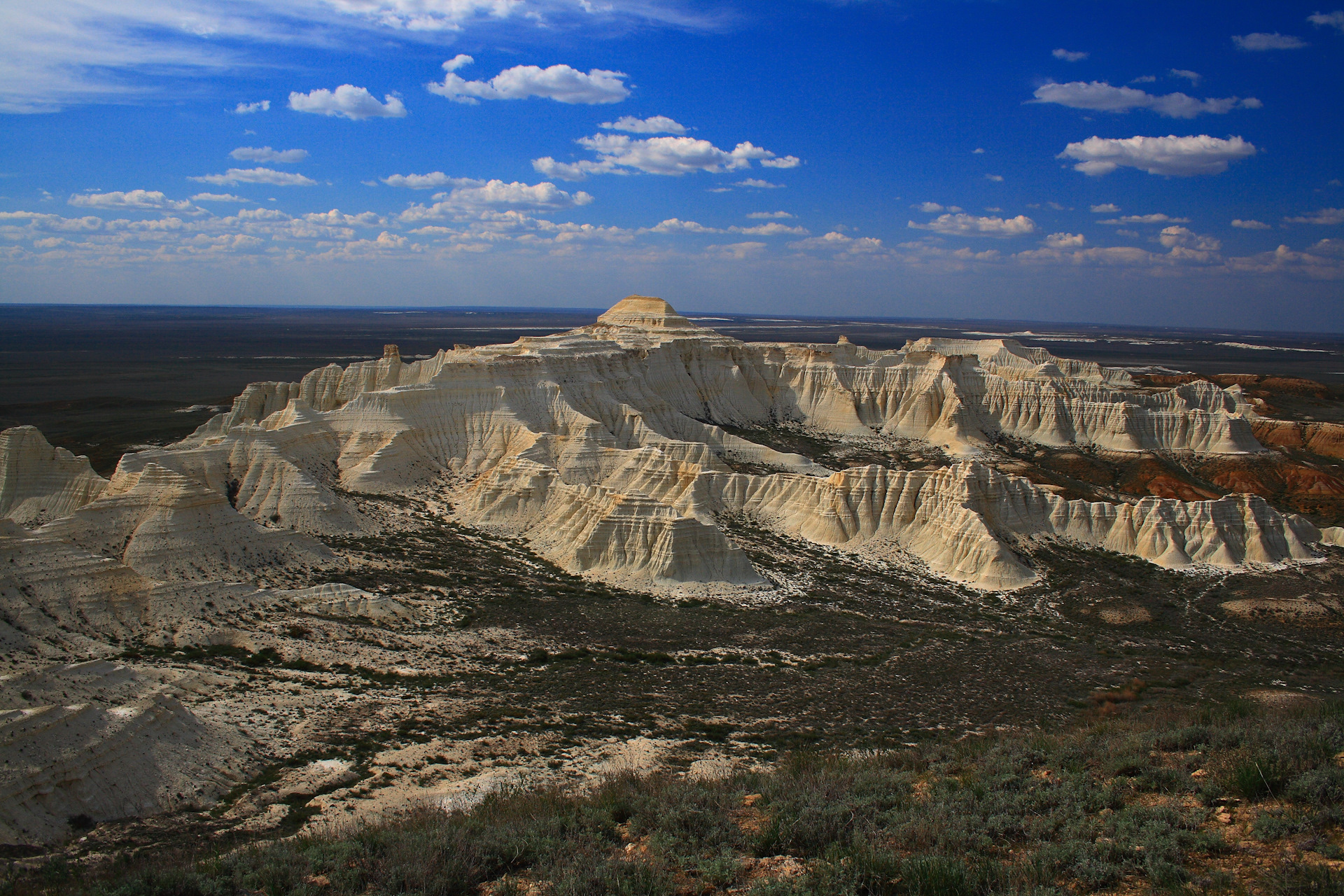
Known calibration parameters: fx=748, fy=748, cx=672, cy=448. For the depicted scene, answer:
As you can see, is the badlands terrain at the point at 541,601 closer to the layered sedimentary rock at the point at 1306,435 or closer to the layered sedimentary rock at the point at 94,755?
the layered sedimentary rock at the point at 94,755

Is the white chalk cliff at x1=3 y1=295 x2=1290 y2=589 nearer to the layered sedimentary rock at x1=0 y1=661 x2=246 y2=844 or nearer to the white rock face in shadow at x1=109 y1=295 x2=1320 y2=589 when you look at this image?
the white rock face in shadow at x1=109 y1=295 x2=1320 y2=589

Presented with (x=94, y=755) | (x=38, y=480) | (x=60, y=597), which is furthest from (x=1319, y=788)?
(x=38, y=480)

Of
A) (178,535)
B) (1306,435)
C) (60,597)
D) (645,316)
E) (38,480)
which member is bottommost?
(60,597)

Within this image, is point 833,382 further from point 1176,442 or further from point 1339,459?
point 1339,459

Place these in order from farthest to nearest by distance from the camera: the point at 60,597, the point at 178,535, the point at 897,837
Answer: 1. the point at 178,535
2. the point at 60,597
3. the point at 897,837

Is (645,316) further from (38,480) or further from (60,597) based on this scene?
(60,597)

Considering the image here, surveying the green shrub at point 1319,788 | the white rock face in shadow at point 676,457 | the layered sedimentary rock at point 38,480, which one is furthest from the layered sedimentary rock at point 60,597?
the green shrub at point 1319,788
